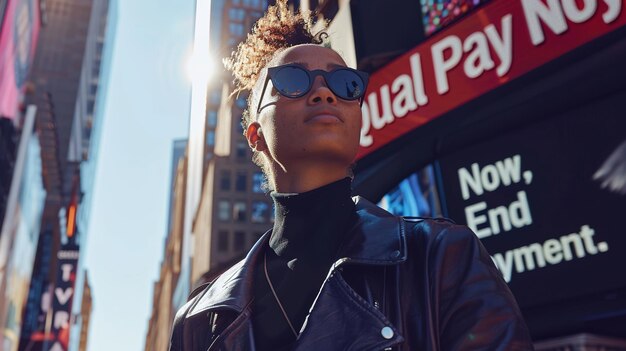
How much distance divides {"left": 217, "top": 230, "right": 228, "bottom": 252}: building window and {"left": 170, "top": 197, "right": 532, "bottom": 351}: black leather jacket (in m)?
66.5

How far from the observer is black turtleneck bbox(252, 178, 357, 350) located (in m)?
2.14

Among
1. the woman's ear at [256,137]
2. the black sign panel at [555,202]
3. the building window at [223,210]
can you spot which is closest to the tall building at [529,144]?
the black sign panel at [555,202]

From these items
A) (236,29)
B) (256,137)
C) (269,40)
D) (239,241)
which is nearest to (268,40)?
(269,40)

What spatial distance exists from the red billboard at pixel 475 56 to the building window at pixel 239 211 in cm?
6014

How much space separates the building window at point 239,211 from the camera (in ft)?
229

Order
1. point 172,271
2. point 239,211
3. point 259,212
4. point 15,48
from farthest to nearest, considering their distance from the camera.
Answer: point 172,271, point 259,212, point 239,211, point 15,48

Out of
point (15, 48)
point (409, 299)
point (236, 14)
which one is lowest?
point (409, 299)

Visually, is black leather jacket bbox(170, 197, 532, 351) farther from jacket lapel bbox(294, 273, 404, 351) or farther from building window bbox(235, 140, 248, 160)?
building window bbox(235, 140, 248, 160)

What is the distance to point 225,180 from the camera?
72562 millimetres

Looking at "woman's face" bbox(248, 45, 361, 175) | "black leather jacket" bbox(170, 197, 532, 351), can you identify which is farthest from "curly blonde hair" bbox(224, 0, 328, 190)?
"black leather jacket" bbox(170, 197, 532, 351)

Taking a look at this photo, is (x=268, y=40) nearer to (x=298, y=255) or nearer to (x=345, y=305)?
(x=298, y=255)

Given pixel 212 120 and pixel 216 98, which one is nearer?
pixel 216 98

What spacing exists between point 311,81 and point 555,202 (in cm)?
498

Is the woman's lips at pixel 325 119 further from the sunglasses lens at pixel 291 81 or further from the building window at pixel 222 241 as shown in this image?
the building window at pixel 222 241
